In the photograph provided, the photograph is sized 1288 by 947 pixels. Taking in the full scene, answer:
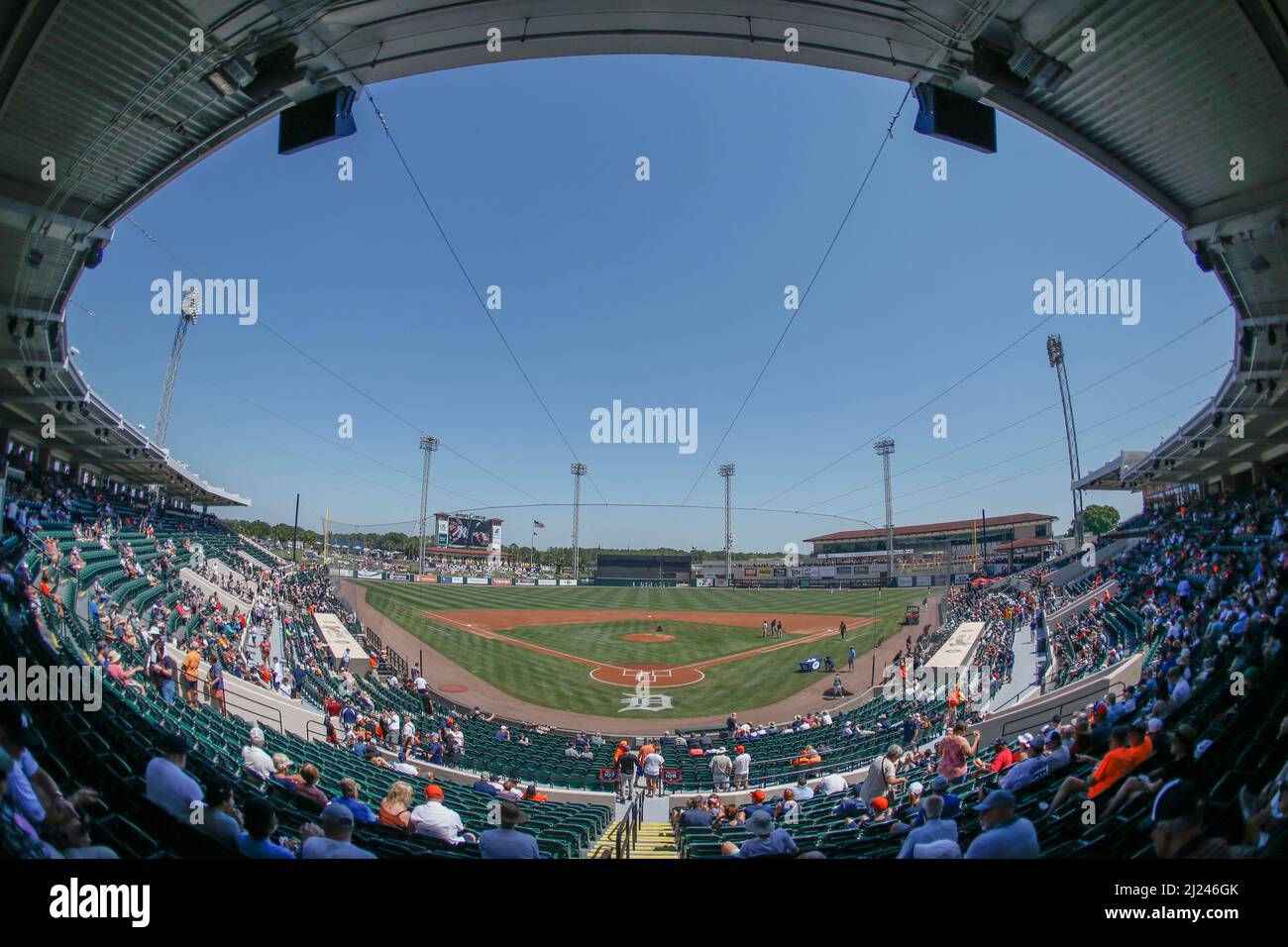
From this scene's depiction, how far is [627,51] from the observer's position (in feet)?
21.8

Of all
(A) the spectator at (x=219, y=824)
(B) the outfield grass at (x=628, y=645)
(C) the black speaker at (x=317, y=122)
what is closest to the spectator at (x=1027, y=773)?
(A) the spectator at (x=219, y=824)

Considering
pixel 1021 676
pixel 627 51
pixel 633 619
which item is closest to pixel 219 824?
pixel 627 51

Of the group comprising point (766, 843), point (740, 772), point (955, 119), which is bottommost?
point (740, 772)

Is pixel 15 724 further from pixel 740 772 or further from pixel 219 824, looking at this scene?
pixel 740 772

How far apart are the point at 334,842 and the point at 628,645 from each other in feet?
109

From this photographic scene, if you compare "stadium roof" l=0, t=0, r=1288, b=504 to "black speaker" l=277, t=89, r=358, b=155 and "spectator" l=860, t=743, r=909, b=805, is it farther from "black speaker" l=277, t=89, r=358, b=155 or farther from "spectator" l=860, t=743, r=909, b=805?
"spectator" l=860, t=743, r=909, b=805

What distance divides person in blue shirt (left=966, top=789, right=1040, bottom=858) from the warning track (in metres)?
22.7

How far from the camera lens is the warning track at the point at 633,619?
27.6 metres

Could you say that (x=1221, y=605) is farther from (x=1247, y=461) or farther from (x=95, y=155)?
(x=95, y=155)

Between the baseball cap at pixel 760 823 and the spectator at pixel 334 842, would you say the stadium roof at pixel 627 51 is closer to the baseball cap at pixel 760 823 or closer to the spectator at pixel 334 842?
the spectator at pixel 334 842

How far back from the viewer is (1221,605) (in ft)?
37.1

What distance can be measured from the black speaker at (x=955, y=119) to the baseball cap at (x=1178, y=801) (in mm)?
6162

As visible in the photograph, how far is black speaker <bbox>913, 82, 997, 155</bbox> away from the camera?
19.7 feet

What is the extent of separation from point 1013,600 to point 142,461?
4495 cm
